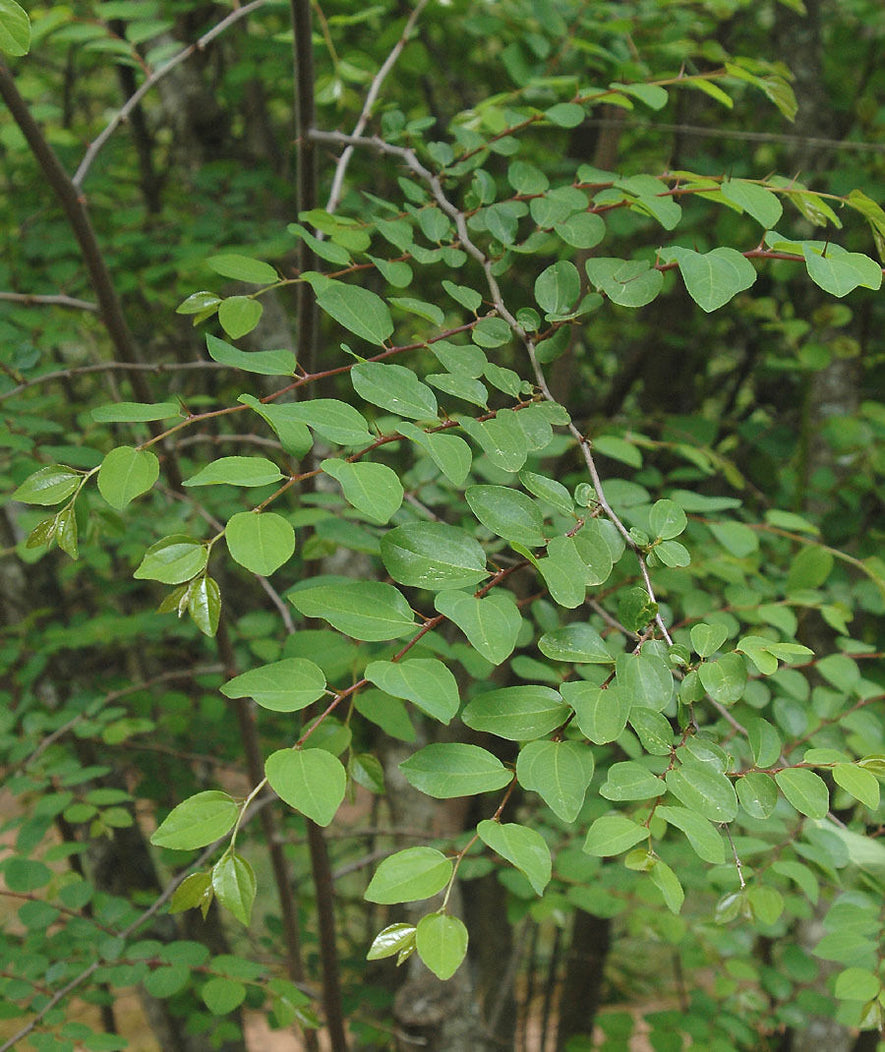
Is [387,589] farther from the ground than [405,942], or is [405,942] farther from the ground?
Result: [387,589]

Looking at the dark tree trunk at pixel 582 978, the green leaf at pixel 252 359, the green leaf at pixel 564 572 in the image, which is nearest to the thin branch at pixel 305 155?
the green leaf at pixel 252 359

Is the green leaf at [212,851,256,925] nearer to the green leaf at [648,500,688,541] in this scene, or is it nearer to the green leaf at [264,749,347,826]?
the green leaf at [264,749,347,826]

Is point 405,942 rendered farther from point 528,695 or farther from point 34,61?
point 34,61

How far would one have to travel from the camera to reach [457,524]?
1486 mm

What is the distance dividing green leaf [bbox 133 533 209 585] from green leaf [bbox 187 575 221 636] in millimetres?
10

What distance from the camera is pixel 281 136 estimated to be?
305 centimetres

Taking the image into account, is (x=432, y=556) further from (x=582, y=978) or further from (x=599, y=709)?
(x=582, y=978)

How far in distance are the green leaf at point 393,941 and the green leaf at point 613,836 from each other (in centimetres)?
14

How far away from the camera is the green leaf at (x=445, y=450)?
611 mm

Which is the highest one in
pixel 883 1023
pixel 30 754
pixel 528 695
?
pixel 528 695

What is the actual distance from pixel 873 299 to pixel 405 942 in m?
2.14

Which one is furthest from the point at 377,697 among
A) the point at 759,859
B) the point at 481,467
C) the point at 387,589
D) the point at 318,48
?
the point at 318,48

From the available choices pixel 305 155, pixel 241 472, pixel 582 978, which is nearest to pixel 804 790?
pixel 241 472

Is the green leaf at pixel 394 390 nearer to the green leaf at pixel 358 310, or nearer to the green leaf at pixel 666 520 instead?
the green leaf at pixel 358 310
